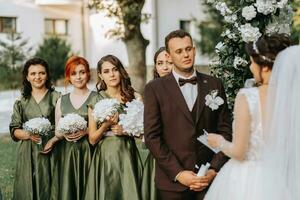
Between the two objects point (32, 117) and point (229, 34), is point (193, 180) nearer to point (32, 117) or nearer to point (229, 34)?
point (229, 34)

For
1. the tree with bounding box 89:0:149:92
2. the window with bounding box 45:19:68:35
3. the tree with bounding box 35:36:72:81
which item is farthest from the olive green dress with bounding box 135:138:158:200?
the window with bounding box 45:19:68:35

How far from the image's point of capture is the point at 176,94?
4.54 metres

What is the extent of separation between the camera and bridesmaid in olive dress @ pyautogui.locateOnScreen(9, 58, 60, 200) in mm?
6211

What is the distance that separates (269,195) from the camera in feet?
13.0

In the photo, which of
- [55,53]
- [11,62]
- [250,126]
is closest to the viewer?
[250,126]

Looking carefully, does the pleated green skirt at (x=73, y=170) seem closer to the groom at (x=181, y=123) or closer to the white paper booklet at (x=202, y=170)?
the groom at (x=181, y=123)

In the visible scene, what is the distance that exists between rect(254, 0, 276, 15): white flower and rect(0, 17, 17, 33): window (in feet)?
81.7

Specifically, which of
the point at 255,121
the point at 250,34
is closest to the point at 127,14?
the point at 250,34

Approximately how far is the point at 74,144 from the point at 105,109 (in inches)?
32.3

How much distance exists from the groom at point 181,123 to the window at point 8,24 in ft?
83.7

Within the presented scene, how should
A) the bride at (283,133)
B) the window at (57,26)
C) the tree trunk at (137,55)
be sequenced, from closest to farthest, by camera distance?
the bride at (283,133) → the tree trunk at (137,55) → the window at (57,26)

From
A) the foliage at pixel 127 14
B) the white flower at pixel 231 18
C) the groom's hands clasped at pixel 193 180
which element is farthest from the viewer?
the foliage at pixel 127 14

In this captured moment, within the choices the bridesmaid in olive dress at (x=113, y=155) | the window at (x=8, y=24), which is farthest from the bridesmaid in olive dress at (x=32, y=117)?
the window at (x=8, y=24)

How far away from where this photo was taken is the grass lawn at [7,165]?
882 cm
